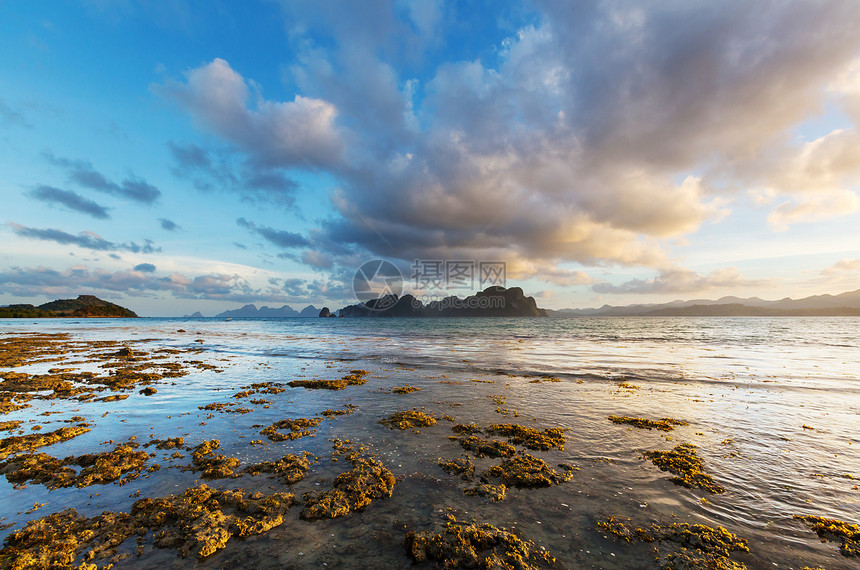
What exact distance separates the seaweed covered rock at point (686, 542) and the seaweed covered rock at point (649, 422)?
257 inches

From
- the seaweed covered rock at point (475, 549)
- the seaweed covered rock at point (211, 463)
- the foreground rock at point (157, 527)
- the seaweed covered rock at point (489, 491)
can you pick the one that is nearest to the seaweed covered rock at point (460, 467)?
the seaweed covered rock at point (489, 491)

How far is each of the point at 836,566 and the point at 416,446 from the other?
876 cm

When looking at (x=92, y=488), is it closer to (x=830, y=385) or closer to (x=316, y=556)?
(x=316, y=556)

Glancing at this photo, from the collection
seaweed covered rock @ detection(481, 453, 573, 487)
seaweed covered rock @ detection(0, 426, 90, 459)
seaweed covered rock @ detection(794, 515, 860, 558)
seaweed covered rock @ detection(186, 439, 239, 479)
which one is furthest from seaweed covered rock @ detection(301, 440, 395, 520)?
seaweed covered rock @ detection(0, 426, 90, 459)

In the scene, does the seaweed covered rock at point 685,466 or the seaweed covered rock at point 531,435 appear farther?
the seaweed covered rock at point 531,435

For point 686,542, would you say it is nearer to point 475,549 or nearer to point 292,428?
point 475,549

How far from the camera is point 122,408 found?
13922mm

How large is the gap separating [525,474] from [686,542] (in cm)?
324

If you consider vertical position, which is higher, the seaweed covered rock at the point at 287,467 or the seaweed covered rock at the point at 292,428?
the seaweed covered rock at the point at 287,467

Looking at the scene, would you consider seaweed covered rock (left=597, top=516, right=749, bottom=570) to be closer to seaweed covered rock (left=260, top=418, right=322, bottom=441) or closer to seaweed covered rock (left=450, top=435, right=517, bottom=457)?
seaweed covered rock (left=450, top=435, right=517, bottom=457)

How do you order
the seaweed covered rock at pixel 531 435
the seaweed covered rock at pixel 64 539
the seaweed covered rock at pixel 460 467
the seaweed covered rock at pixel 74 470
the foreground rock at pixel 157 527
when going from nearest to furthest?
the seaweed covered rock at pixel 64 539, the foreground rock at pixel 157 527, the seaweed covered rock at pixel 74 470, the seaweed covered rock at pixel 460 467, the seaweed covered rock at pixel 531 435

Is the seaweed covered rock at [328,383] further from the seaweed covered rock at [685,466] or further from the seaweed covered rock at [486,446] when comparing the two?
the seaweed covered rock at [685,466]

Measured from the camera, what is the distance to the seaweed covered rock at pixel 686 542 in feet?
18.1

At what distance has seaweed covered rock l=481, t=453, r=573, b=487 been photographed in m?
8.05
